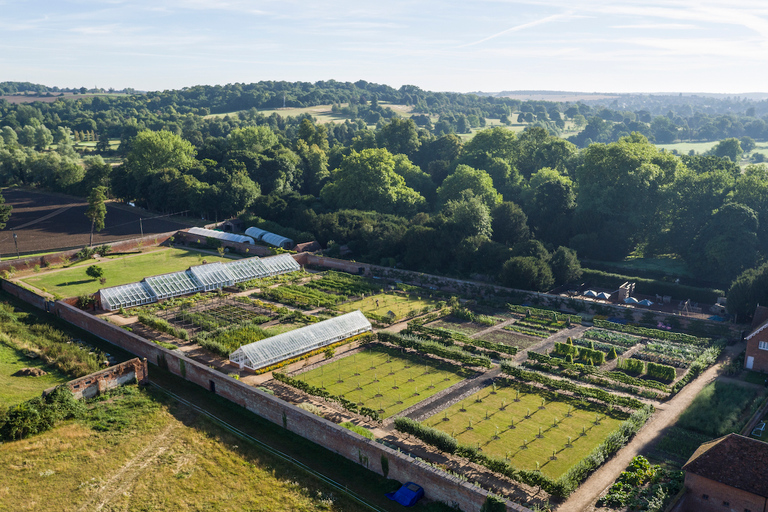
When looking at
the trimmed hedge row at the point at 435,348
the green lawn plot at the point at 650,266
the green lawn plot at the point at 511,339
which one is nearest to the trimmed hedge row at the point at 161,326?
the trimmed hedge row at the point at 435,348

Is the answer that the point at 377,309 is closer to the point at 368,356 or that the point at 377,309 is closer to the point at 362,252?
the point at 368,356

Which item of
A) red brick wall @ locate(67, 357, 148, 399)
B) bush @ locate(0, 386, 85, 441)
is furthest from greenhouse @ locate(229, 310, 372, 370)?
bush @ locate(0, 386, 85, 441)

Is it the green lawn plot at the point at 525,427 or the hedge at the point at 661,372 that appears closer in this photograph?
the green lawn plot at the point at 525,427

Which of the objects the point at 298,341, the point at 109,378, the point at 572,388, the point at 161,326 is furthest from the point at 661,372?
the point at 161,326

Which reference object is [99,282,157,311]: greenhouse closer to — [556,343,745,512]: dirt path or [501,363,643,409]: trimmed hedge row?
[501,363,643,409]: trimmed hedge row

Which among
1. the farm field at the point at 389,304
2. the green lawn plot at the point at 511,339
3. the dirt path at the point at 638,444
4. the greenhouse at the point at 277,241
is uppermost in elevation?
the greenhouse at the point at 277,241

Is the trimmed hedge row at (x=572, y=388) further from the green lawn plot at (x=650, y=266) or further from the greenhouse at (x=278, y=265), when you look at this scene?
the greenhouse at (x=278, y=265)

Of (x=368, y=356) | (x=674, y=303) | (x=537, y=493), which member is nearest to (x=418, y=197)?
(x=674, y=303)
